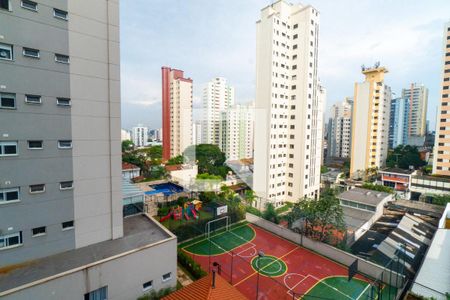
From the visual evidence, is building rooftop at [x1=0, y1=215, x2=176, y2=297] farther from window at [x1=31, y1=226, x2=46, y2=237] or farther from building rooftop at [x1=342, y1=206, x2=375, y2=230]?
building rooftop at [x1=342, y1=206, x2=375, y2=230]

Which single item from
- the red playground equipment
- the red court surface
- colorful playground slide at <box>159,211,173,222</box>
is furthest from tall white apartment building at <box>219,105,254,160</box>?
the red court surface

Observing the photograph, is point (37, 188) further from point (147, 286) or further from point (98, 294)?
point (147, 286)

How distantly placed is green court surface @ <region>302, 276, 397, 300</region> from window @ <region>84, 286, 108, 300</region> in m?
9.41

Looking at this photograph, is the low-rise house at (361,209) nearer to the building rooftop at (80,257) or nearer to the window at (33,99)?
the building rooftop at (80,257)

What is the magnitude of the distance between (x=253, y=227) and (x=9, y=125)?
57.4ft

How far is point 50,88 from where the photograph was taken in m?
8.70

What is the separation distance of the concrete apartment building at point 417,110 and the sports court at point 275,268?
80893 millimetres

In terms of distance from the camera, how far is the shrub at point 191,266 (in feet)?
41.9

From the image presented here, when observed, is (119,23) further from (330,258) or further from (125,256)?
(330,258)

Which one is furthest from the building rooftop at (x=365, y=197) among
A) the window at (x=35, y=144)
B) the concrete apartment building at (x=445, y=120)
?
the window at (x=35, y=144)

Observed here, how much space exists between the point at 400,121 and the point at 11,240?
94.9 m

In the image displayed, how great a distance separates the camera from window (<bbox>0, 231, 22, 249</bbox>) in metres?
8.20

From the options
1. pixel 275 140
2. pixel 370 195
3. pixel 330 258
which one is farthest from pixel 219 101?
pixel 330 258

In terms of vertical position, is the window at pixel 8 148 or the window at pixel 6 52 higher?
the window at pixel 6 52
